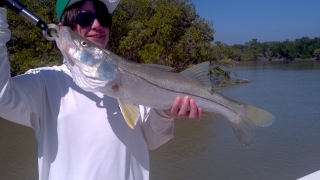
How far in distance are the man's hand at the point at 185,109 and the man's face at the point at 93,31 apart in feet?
1.90

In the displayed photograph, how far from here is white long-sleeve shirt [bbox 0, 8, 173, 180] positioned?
5.73 feet

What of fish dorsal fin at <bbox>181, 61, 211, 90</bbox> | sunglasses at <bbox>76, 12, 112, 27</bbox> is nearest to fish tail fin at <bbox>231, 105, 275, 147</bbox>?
fish dorsal fin at <bbox>181, 61, 211, 90</bbox>

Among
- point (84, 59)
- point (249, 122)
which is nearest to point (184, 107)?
point (249, 122)

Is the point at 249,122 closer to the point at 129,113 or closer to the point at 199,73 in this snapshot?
the point at 199,73

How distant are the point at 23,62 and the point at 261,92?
11.7 m

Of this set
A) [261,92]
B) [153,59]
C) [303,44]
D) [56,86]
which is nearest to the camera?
Result: [56,86]

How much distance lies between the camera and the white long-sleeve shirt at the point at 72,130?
5.73ft

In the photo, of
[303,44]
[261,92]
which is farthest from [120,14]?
[303,44]

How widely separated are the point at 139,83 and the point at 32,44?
45.4 ft

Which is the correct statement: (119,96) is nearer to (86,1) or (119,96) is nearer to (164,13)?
(86,1)

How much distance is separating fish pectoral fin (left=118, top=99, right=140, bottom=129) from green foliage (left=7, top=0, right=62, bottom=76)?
40.4ft

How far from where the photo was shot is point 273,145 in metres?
8.52

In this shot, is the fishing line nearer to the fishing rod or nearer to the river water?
the fishing rod

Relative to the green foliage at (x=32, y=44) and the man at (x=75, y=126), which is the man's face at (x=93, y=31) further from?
the green foliage at (x=32, y=44)
